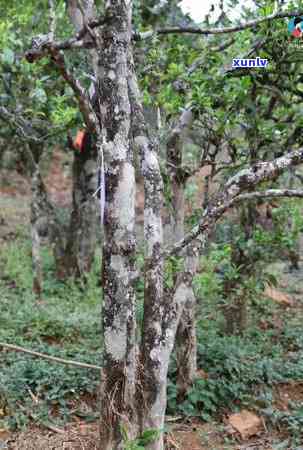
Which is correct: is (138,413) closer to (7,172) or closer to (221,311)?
(221,311)

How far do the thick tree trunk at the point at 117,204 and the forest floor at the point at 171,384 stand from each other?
805 millimetres

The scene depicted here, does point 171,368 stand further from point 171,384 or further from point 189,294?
point 189,294

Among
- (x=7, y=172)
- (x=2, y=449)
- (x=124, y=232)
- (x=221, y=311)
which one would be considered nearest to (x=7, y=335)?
(x=2, y=449)

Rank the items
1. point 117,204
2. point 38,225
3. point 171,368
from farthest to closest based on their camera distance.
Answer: point 38,225, point 171,368, point 117,204

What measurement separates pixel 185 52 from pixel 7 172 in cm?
1036

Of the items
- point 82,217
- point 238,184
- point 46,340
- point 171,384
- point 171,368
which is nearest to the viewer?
point 238,184

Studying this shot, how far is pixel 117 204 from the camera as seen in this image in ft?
11.2

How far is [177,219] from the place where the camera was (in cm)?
516

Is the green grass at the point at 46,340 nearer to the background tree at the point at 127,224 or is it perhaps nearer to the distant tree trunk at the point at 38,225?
the distant tree trunk at the point at 38,225

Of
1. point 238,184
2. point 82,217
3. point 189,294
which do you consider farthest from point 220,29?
point 82,217

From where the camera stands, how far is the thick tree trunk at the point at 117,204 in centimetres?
338

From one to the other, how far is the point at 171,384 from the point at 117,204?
2143 millimetres

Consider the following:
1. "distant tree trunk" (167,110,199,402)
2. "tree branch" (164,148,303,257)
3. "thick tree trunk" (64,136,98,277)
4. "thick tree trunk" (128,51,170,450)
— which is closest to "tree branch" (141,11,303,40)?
"thick tree trunk" (128,51,170,450)

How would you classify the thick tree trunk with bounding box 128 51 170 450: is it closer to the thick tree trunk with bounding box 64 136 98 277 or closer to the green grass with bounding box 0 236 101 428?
the green grass with bounding box 0 236 101 428
